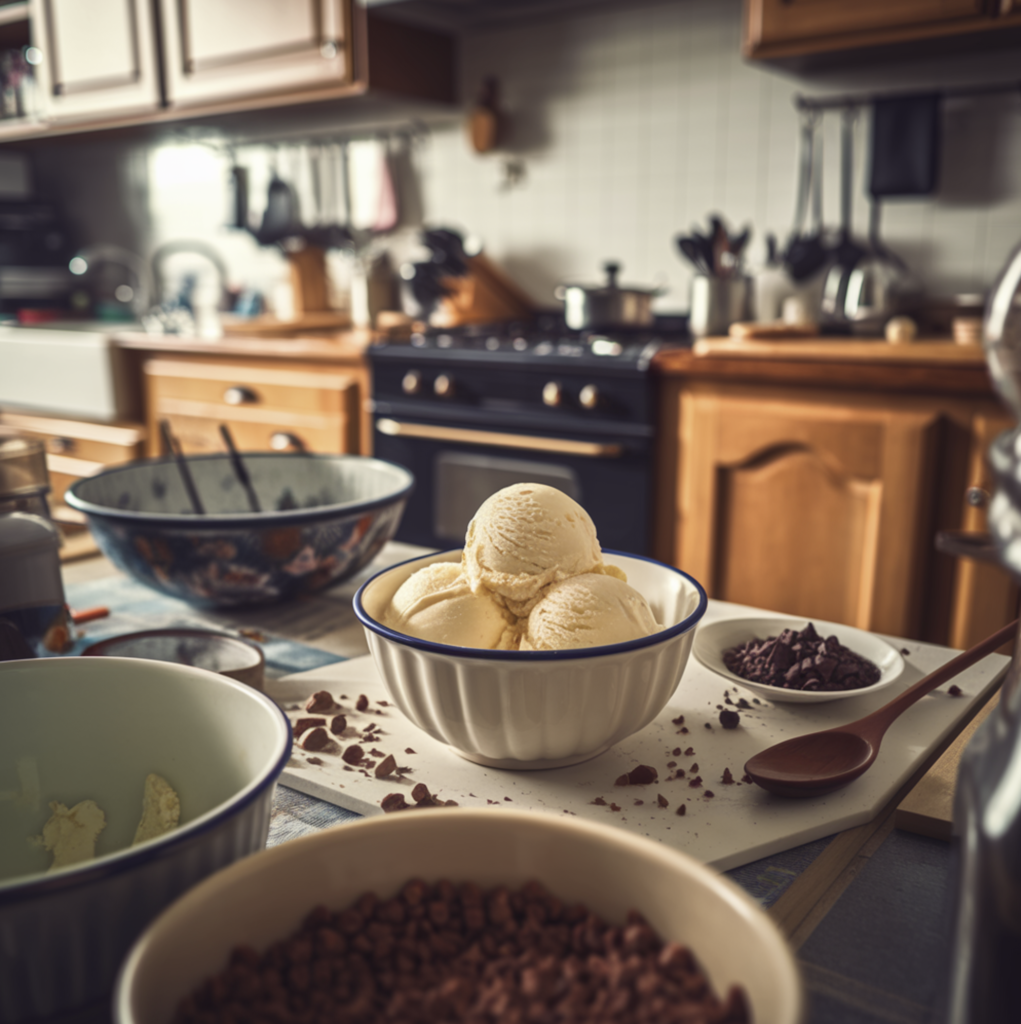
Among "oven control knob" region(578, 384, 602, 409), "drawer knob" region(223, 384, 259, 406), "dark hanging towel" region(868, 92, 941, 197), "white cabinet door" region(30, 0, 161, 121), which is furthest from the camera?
"white cabinet door" region(30, 0, 161, 121)

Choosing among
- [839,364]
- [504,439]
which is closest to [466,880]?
[839,364]

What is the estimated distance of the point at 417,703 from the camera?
0.57 meters

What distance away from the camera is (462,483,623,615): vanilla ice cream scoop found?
60 centimetres

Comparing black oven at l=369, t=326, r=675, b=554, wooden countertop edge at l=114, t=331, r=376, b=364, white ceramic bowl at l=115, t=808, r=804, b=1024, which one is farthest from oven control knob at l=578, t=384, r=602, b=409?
white ceramic bowl at l=115, t=808, r=804, b=1024

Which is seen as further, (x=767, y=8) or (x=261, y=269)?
(x=261, y=269)

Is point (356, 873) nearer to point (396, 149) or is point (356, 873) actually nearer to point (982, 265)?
point (982, 265)

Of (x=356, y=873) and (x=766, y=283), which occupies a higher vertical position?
(x=766, y=283)

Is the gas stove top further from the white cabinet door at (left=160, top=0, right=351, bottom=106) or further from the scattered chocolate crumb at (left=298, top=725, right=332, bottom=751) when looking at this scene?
the scattered chocolate crumb at (left=298, top=725, right=332, bottom=751)

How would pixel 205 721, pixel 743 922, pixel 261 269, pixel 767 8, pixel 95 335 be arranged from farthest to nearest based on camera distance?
pixel 261 269 → pixel 95 335 → pixel 767 8 → pixel 205 721 → pixel 743 922

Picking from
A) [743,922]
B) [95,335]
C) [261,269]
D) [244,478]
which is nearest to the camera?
[743,922]

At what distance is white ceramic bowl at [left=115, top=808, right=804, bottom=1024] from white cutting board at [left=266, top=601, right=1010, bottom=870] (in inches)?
5.3

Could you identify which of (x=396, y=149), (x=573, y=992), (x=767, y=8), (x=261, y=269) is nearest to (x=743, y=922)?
(x=573, y=992)

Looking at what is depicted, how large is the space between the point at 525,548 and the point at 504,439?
1.55 meters

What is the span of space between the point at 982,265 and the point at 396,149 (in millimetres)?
1799
